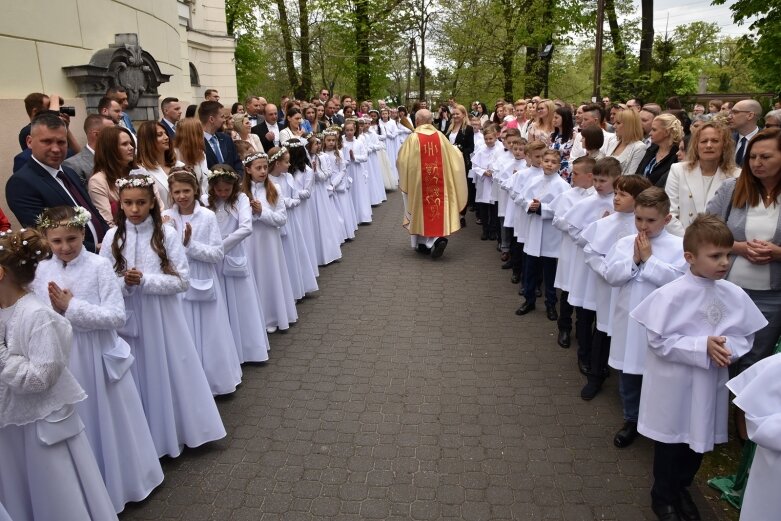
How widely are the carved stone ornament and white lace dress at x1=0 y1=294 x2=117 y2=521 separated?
21.1 feet

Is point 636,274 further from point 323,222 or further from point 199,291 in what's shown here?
point 323,222

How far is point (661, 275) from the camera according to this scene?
3998mm

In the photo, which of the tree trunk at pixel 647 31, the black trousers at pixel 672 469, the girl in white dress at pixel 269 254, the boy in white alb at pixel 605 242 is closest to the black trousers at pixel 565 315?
the boy in white alb at pixel 605 242

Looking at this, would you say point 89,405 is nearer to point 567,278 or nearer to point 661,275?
point 661,275

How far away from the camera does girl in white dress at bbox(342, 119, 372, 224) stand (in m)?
12.4

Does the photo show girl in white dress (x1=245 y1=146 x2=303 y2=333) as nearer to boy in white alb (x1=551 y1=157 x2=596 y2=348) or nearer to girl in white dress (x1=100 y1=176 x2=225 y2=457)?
girl in white dress (x1=100 y1=176 x2=225 y2=457)

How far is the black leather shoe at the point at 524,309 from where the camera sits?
288 inches

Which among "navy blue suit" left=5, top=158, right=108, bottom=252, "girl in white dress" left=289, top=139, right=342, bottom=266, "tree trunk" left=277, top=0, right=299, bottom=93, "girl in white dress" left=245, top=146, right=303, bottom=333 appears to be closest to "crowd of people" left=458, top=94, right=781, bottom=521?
"girl in white dress" left=245, top=146, right=303, bottom=333

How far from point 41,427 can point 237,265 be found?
272 cm

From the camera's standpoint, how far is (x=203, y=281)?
497cm

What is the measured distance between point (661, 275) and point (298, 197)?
507cm

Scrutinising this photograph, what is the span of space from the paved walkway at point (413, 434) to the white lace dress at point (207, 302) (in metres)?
0.31

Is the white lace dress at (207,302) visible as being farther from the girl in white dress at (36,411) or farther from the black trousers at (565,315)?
the black trousers at (565,315)

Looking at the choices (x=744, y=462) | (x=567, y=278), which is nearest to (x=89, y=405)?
(x=744, y=462)
